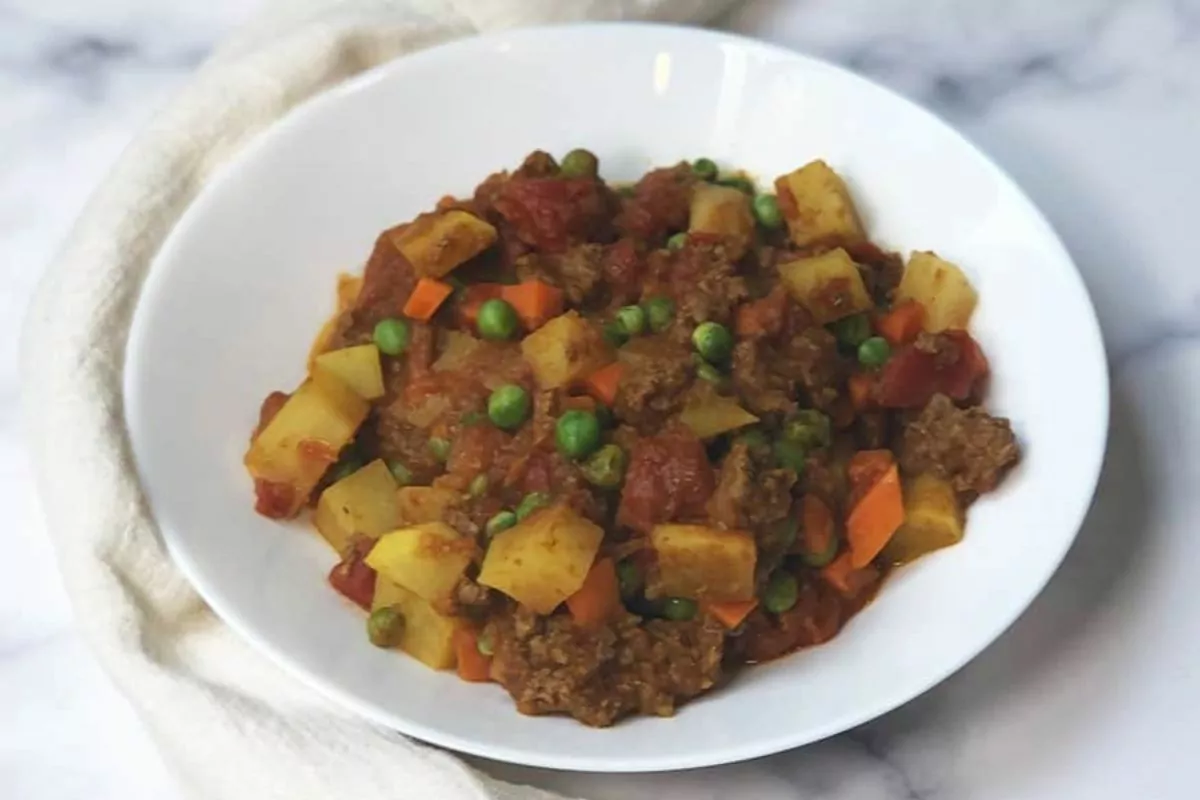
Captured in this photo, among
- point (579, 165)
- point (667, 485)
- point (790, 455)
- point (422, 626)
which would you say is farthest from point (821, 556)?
point (579, 165)

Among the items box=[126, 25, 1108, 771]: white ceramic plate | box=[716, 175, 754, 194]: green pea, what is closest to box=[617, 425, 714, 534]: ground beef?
box=[126, 25, 1108, 771]: white ceramic plate

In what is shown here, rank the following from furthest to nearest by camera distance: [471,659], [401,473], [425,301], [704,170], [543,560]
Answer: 1. [704,170]
2. [425,301]
3. [401,473]
4. [471,659]
5. [543,560]

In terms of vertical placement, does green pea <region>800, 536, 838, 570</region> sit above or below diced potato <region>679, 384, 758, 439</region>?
below

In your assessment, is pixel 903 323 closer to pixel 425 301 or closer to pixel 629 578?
pixel 629 578

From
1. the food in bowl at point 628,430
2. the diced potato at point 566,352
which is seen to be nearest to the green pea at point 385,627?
the food in bowl at point 628,430

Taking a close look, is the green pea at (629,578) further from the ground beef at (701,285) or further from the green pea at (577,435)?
the ground beef at (701,285)

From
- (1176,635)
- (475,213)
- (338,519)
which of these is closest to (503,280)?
(475,213)

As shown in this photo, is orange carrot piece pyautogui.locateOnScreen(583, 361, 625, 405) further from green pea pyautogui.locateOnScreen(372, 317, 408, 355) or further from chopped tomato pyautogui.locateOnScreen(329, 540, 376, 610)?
chopped tomato pyautogui.locateOnScreen(329, 540, 376, 610)
